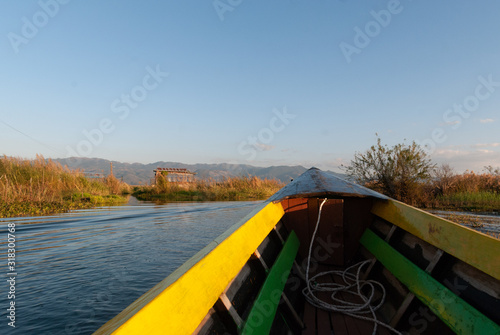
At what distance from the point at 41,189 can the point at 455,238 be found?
565 inches

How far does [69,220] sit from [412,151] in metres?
13.3

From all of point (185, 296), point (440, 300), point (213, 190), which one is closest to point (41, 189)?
point (213, 190)

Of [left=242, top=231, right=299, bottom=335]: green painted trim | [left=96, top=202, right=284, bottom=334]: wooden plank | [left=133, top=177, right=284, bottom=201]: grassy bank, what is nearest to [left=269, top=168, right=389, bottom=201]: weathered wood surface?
[left=242, top=231, right=299, bottom=335]: green painted trim

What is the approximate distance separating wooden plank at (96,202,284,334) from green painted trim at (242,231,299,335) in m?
0.27

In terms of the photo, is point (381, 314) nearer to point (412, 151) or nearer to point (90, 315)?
point (90, 315)

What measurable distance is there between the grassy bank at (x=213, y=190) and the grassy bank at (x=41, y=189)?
18.2 ft

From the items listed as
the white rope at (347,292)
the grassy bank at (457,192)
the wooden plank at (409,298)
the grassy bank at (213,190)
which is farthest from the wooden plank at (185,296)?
the grassy bank at (213,190)

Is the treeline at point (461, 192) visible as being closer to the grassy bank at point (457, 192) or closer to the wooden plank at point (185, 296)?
the grassy bank at point (457, 192)

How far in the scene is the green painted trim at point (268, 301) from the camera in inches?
55.8

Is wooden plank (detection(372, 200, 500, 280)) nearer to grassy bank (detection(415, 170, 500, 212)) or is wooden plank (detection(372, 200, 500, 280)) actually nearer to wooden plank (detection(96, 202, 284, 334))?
wooden plank (detection(96, 202, 284, 334))

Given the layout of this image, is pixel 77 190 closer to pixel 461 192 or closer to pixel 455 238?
pixel 455 238

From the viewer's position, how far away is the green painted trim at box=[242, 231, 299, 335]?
142 centimetres

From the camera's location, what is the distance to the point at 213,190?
70.0 ft

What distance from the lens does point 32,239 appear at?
582 cm
